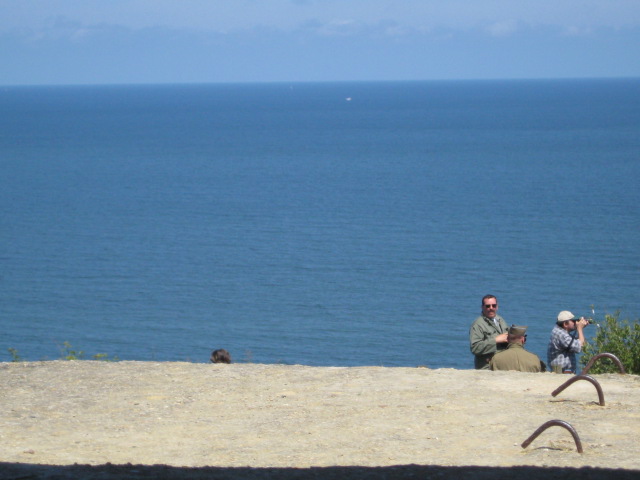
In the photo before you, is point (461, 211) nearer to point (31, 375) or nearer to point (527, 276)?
point (527, 276)

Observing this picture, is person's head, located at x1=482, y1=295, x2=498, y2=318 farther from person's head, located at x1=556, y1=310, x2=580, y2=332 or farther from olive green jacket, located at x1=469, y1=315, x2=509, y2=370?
person's head, located at x1=556, y1=310, x2=580, y2=332

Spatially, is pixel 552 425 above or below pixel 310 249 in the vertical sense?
above

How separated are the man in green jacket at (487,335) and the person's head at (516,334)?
146 mm

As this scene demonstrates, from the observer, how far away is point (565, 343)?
10.3 metres

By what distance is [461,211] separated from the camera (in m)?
65.6

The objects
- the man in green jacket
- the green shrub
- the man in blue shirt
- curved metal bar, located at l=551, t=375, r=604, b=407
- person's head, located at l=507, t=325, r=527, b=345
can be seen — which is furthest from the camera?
the green shrub

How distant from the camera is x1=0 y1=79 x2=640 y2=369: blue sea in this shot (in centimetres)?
3675

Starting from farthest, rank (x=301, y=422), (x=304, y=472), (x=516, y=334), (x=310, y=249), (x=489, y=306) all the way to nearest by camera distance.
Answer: (x=310, y=249) → (x=489, y=306) → (x=516, y=334) → (x=301, y=422) → (x=304, y=472)

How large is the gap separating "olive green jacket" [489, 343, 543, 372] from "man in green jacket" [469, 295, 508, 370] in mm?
156

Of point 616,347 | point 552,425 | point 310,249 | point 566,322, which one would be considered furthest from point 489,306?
point 310,249

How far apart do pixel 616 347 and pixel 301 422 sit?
4488 mm

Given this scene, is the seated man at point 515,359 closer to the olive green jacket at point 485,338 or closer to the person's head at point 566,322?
the olive green jacket at point 485,338

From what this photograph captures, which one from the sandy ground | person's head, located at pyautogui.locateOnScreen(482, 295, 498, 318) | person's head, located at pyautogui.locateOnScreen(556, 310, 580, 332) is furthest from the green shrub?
person's head, located at pyautogui.locateOnScreen(482, 295, 498, 318)

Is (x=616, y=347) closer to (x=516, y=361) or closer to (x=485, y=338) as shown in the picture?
(x=516, y=361)
